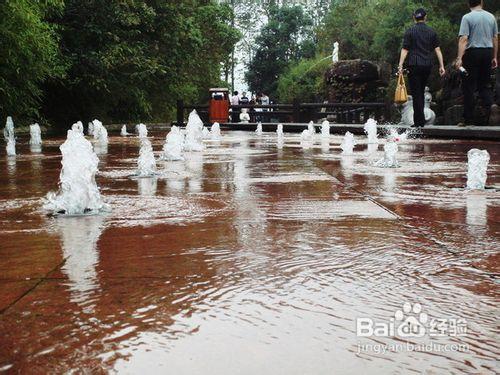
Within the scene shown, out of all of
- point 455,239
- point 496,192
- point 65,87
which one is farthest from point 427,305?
point 65,87

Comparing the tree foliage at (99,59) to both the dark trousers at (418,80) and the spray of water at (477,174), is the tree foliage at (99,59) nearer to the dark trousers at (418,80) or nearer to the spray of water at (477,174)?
the dark trousers at (418,80)

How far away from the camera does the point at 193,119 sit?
12.5 metres

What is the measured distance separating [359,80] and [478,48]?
2103 cm

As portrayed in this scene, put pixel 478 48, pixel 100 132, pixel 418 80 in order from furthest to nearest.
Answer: pixel 100 132
pixel 418 80
pixel 478 48

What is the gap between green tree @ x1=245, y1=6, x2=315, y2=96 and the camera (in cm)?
6366

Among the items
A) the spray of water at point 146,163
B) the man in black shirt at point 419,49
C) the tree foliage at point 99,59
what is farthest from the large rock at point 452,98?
the spray of water at point 146,163

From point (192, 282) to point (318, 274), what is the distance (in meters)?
0.36

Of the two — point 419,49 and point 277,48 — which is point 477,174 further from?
point 277,48

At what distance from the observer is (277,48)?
6334 centimetres

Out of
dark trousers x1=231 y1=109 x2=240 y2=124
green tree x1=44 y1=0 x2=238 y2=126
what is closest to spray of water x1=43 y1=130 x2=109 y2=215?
green tree x1=44 y1=0 x2=238 y2=126

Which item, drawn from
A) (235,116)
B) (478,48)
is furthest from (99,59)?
(478,48)

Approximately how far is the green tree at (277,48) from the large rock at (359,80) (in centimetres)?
3164

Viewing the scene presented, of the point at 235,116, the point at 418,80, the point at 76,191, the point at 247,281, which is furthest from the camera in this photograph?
the point at 235,116

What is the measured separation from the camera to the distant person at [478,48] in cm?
986
